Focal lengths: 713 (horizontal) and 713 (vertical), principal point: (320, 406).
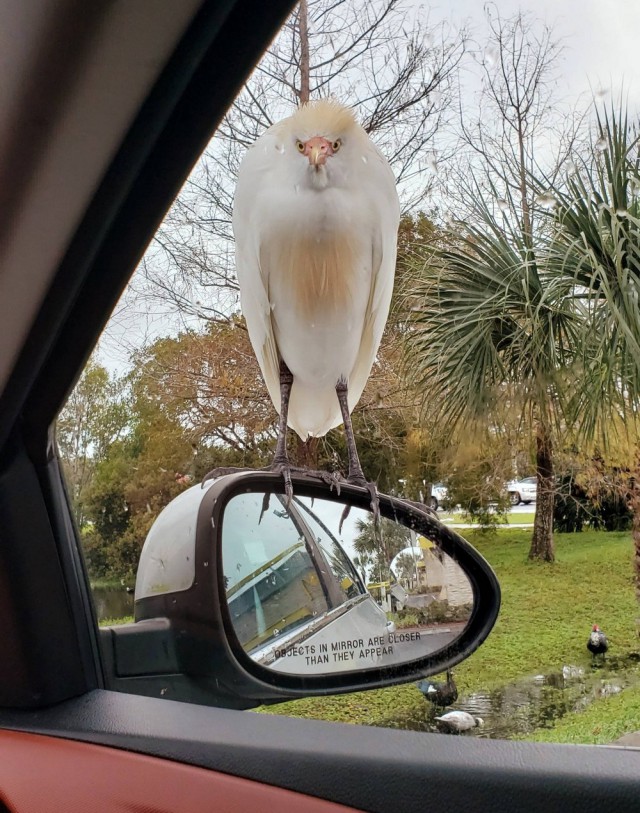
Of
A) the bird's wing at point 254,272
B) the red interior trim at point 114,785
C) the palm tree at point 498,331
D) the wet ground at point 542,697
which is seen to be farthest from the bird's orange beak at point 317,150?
the red interior trim at point 114,785

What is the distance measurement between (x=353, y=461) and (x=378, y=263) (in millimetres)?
424

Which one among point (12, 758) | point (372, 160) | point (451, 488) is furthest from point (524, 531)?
point (12, 758)

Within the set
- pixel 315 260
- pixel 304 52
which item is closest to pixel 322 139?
pixel 304 52

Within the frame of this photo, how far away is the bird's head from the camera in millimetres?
1408

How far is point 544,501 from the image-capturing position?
1.21m

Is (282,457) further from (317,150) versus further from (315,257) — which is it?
(317,150)

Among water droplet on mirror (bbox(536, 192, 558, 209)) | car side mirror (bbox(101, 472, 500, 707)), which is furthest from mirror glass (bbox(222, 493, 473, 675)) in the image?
water droplet on mirror (bbox(536, 192, 558, 209))

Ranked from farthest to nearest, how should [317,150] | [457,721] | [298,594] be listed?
1. [298,594]
2. [317,150]
3. [457,721]

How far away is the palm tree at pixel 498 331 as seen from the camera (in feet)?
3.99

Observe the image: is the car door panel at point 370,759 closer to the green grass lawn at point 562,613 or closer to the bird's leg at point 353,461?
the green grass lawn at point 562,613

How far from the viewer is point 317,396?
1649mm

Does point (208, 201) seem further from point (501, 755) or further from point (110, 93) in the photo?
point (501, 755)

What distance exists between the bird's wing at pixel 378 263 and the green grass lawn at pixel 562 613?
437 millimetres

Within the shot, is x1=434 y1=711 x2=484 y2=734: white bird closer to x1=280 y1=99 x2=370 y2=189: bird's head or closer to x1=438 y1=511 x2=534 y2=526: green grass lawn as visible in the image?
x1=438 y1=511 x2=534 y2=526: green grass lawn
